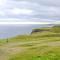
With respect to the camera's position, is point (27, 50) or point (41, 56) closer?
point (41, 56)

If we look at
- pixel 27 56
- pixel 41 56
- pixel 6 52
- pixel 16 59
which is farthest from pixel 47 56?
pixel 6 52

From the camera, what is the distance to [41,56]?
54.6 ft

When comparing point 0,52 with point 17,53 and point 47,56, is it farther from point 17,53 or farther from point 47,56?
point 47,56

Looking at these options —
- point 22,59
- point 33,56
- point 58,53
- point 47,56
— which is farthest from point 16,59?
point 58,53

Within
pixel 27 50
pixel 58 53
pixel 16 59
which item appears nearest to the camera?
pixel 16 59

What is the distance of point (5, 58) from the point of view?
1683 centimetres

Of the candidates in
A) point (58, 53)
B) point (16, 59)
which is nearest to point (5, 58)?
point (16, 59)

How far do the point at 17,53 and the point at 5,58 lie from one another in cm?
146

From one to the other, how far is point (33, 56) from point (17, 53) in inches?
73.6

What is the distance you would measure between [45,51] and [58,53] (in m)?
A: 1.27

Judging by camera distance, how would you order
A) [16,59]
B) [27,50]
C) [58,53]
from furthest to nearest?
[27,50]
[58,53]
[16,59]

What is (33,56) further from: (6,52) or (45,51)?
(6,52)

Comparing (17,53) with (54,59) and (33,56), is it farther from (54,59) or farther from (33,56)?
(54,59)

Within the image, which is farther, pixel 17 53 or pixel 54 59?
pixel 17 53
